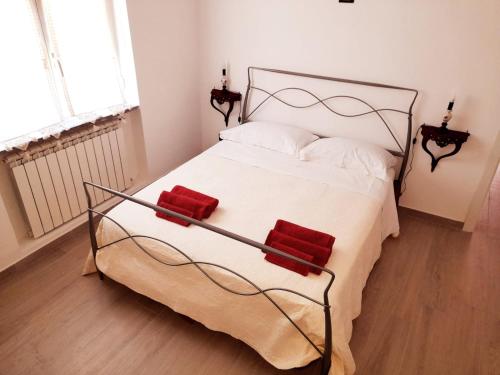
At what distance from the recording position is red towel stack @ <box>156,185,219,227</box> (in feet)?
7.54

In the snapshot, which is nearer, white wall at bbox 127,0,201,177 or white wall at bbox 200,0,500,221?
white wall at bbox 200,0,500,221

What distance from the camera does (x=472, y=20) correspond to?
2.65m

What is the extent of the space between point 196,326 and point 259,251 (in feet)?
2.22

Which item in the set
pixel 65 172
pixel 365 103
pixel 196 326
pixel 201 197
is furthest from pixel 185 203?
pixel 365 103

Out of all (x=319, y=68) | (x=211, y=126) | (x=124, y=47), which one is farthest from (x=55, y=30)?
(x=319, y=68)

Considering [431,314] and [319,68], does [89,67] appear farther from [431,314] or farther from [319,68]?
[431,314]

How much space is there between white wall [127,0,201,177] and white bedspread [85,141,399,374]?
887 mm

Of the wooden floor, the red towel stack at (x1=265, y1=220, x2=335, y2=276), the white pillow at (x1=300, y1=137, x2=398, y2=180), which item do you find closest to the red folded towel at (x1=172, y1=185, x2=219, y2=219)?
the red towel stack at (x1=265, y1=220, x2=335, y2=276)

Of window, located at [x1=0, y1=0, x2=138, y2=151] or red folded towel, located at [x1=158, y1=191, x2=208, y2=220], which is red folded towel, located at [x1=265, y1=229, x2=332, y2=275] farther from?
window, located at [x1=0, y1=0, x2=138, y2=151]

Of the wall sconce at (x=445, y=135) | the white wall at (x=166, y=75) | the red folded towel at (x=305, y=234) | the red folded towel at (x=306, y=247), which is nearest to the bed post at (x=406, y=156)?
the wall sconce at (x=445, y=135)

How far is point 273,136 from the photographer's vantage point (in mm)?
3336

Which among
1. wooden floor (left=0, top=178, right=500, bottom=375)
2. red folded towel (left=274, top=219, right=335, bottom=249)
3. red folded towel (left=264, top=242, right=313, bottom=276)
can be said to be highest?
red folded towel (left=274, top=219, right=335, bottom=249)

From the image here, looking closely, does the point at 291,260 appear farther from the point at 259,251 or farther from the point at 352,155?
the point at 352,155

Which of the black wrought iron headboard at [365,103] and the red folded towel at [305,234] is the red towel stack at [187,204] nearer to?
the red folded towel at [305,234]
